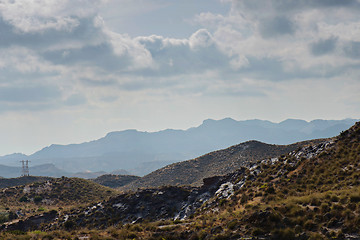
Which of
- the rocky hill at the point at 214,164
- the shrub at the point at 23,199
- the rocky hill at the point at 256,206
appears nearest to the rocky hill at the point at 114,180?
the rocky hill at the point at 214,164

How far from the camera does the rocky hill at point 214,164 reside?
11094 centimetres

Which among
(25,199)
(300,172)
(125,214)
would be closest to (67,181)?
(25,199)

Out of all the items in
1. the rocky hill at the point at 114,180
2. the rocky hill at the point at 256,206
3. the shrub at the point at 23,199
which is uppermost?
the rocky hill at the point at 256,206

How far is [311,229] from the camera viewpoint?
20.6 meters

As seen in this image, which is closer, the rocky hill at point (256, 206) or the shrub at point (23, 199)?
the rocky hill at point (256, 206)

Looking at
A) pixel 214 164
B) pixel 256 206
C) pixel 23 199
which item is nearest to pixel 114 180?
pixel 214 164

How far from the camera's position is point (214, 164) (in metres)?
125

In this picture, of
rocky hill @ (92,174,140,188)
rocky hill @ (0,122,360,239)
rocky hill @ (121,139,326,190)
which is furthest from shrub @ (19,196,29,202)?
rocky hill @ (92,174,140,188)

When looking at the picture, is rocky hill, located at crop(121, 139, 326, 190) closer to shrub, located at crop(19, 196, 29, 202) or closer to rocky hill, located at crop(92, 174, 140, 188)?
rocky hill, located at crop(92, 174, 140, 188)

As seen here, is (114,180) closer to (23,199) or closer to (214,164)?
(214,164)

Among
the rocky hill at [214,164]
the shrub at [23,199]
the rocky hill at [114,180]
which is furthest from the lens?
the rocky hill at [114,180]

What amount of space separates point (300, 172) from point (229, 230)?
19884 millimetres

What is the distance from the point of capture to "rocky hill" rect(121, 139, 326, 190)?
111 metres

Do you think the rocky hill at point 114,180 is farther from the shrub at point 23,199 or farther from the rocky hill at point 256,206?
the rocky hill at point 256,206
